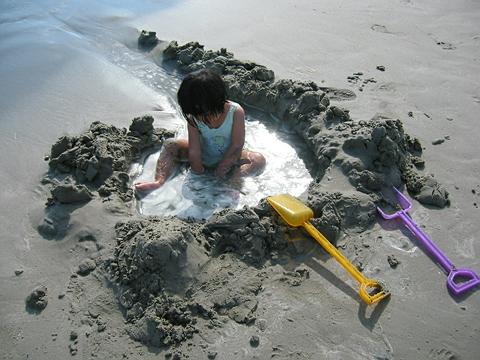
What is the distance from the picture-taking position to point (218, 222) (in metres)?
2.31

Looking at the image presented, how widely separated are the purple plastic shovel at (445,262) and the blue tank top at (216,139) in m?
1.03

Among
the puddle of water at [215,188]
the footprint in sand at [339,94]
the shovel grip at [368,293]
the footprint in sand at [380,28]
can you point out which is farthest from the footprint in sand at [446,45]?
the shovel grip at [368,293]

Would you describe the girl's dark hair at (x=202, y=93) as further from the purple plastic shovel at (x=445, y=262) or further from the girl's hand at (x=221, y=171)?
the purple plastic shovel at (x=445, y=262)

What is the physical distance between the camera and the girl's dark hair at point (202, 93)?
250cm

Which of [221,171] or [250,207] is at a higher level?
[250,207]

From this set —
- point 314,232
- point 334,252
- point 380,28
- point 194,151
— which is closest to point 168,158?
point 194,151

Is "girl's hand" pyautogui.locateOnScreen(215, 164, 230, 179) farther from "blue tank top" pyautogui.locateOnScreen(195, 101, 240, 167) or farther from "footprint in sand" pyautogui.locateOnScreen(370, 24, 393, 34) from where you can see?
"footprint in sand" pyautogui.locateOnScreen(370, 24, 393, 34)

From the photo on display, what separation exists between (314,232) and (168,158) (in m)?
1.15

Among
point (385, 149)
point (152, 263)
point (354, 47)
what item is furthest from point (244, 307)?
point (354, 47)

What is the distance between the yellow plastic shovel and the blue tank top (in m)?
0.68

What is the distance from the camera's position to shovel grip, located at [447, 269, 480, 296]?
2.04m

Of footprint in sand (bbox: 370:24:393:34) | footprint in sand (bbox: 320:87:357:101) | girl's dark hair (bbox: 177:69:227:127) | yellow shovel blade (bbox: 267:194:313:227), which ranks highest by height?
girl's dark hair (bbox: 177:69:227:127)

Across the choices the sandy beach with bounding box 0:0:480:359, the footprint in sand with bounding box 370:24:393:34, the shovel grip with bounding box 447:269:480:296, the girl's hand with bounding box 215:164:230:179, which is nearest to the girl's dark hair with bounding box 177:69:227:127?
the girl's hand with bounding box 215:164:230:179

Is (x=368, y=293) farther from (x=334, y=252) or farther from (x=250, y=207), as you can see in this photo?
(x=250, y=207)
